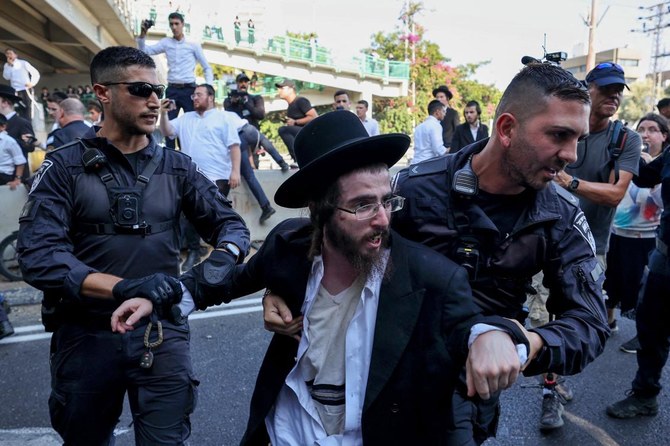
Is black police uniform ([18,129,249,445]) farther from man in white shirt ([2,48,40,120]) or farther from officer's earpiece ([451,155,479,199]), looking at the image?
man in white shirt ([2,48,40,120])

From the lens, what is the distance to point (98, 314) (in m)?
2.26

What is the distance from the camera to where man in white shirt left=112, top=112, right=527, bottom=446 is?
64.1 inches

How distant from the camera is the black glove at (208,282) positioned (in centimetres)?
212

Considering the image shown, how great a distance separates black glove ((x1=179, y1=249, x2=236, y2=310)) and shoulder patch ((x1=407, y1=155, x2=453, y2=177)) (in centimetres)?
86

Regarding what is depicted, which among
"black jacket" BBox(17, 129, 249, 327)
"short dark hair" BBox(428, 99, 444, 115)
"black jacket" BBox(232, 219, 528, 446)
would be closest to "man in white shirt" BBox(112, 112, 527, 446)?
"black jacket" BBox(232, 219, 528, 446)

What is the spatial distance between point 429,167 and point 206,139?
4.99m

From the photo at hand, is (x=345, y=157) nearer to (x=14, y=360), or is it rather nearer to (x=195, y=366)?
(x=195, y=366)

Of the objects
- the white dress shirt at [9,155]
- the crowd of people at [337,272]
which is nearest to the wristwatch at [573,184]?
the crowd of people at [337,272]

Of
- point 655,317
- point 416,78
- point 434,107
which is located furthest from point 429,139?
point 416,78

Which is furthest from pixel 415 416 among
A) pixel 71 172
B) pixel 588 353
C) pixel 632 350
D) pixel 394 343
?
pixel 632 350

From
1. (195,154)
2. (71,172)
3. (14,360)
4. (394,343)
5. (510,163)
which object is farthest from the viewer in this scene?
(195,154)

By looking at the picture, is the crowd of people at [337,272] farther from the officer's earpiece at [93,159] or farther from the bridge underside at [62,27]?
the bridge underside at [62,27]

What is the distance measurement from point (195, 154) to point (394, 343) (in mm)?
5611

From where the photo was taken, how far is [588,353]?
168 cm
